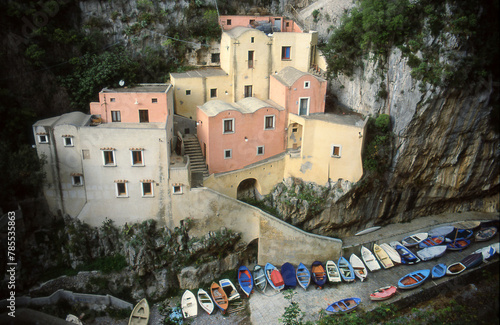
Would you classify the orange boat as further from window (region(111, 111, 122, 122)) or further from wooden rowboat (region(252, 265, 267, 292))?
window (region(111, 111, 122, 122))

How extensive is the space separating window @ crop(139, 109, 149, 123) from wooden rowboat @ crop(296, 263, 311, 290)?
13.6m

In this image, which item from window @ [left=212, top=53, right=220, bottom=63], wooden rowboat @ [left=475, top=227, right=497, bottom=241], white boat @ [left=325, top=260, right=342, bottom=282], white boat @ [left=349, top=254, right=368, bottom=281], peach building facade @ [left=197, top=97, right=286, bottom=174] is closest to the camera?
white boat @ [left=325, top=260, right=342, bottom=282]

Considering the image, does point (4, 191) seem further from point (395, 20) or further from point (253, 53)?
point (395, 20)

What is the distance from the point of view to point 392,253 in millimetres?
28188

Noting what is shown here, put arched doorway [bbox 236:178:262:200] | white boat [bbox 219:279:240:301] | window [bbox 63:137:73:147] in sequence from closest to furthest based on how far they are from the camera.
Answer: window [bbox 63:137:73:147], white boat [bbox 219:279:240:301], arched doorway [bbox 236:178:262:200]

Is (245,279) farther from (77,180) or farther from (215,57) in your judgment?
(215,57)

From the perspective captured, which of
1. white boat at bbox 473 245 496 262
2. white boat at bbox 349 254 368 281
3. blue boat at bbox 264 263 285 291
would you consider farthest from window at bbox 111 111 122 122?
white boat at bbox 473 245 496 262

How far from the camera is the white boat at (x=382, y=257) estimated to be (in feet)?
90.1

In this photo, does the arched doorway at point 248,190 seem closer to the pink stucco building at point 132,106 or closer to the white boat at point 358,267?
the pink stucco building at point 132,106

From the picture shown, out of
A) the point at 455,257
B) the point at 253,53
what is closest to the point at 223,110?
the point at 253,53

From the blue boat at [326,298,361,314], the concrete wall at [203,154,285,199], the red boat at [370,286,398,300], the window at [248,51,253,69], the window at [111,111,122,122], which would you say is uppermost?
the window at [248,51,253,69]

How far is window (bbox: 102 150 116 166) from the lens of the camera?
23420mm

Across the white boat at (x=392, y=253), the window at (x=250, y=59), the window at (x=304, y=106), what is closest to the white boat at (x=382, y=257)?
the white boat at (x=392, y=253)

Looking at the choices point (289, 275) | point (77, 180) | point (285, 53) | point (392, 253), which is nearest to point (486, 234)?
point (392, 253)
